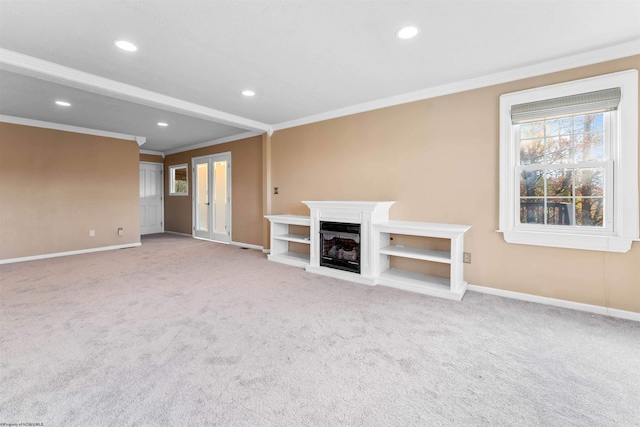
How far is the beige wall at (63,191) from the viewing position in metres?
4.89

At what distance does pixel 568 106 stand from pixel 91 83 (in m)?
4.93

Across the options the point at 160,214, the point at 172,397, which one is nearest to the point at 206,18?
the point at 172,397

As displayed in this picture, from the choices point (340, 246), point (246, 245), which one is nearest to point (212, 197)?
point (246, 245)

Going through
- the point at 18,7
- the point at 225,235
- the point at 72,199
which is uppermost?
the point at 18,7

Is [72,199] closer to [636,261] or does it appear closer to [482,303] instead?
[482,303]

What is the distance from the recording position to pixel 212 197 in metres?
7.03

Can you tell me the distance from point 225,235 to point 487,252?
5.42 meters

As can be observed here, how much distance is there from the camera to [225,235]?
6.80 meters

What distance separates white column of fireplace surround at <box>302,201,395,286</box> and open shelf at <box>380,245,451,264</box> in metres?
0.22

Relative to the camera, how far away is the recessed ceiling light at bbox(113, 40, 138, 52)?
247cm

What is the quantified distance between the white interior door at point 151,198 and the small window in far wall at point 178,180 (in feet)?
1.48

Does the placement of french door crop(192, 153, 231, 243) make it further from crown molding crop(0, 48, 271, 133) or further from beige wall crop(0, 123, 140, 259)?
crown molding crop(0, 48, 271, 133)

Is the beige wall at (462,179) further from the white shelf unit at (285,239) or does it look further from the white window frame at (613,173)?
the white shelf unit at (285,239)

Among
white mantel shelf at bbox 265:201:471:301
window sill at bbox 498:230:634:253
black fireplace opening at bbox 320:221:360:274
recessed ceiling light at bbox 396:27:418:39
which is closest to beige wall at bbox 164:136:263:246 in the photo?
white mantel shelf at bbox 265:201:471:301
